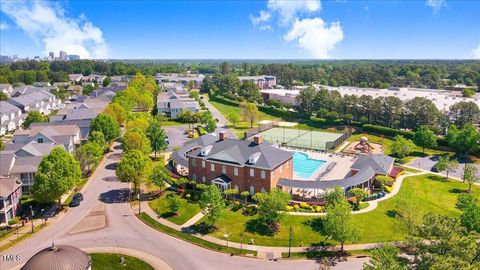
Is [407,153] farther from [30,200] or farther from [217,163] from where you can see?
[30,200]

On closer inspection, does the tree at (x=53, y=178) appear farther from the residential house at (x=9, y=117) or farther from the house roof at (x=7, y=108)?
the house roof at (x=7, y=108)

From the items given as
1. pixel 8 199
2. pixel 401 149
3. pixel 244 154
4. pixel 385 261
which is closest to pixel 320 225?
pixel 244 154

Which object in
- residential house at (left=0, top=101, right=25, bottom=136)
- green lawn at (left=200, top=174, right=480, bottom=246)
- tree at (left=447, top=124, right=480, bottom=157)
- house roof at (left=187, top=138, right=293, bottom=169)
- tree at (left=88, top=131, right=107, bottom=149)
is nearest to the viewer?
green lawn at (left=200, top=174, right=480, bottom=246)

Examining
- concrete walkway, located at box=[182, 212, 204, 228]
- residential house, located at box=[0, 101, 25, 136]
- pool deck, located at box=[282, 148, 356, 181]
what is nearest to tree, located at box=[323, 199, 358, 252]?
concrete walkway, located at box=[182, 212, 204, 228]

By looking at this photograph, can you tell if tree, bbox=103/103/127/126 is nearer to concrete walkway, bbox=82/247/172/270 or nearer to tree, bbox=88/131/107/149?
tree, bbox=88/131/107/149

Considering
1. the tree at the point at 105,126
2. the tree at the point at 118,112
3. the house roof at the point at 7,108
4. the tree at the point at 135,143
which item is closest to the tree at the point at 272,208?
the tree at the point at 135,143

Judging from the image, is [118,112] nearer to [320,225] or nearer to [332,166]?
[332,166]
